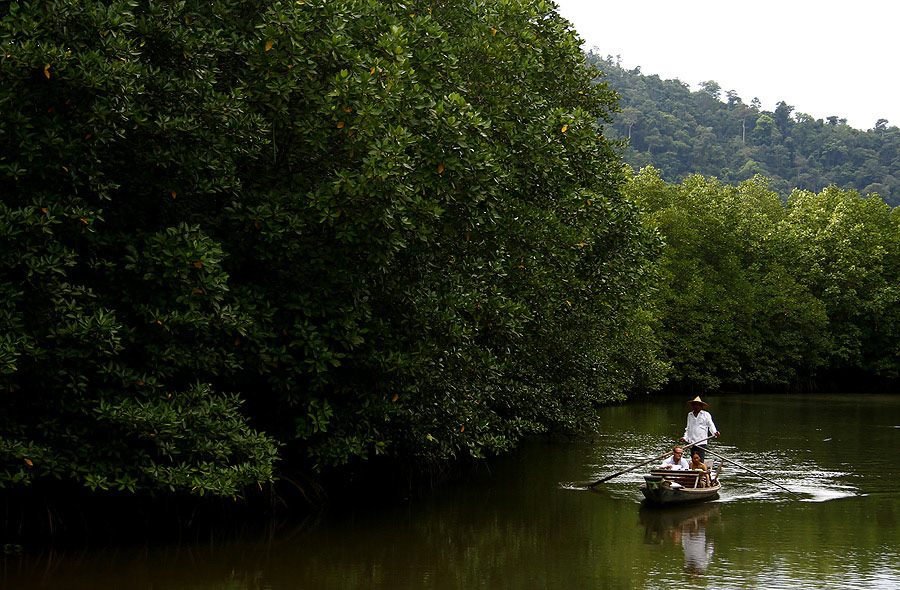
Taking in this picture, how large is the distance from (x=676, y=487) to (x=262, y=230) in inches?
385

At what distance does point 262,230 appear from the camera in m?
14.4

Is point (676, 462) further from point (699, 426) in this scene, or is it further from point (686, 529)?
point (686, 529)

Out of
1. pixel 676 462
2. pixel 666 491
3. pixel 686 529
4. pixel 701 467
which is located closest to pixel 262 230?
pixel 686 529

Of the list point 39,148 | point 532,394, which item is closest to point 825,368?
point 532,394

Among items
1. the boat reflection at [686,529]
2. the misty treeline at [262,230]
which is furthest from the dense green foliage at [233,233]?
the boat reflection at [686,529]

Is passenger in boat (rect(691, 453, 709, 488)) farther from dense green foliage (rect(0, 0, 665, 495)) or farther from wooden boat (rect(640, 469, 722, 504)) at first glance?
dense green foliage (rect(0, 0, 665, 495))

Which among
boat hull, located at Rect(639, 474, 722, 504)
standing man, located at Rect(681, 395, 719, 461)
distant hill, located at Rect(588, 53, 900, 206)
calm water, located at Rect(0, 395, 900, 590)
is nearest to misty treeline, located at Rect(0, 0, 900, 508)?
calm water, located at Rect(0, 395, 900, 590)

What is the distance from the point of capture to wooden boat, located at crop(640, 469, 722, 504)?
750 inches

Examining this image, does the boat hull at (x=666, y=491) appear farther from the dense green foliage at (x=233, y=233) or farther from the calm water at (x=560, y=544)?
the dense green foliage at (x=233, y=233)

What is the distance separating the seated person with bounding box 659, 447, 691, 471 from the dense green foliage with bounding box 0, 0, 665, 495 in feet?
16.4

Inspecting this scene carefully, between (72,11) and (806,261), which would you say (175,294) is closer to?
(72,11)

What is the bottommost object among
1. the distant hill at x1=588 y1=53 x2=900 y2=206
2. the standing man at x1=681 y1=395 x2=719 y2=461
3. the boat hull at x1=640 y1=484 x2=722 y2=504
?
the boat hull at x1=640 y1=484 x2=722 y2=504

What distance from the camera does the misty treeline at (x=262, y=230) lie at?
43.2ft

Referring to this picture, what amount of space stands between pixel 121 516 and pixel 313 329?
14.3 ft
